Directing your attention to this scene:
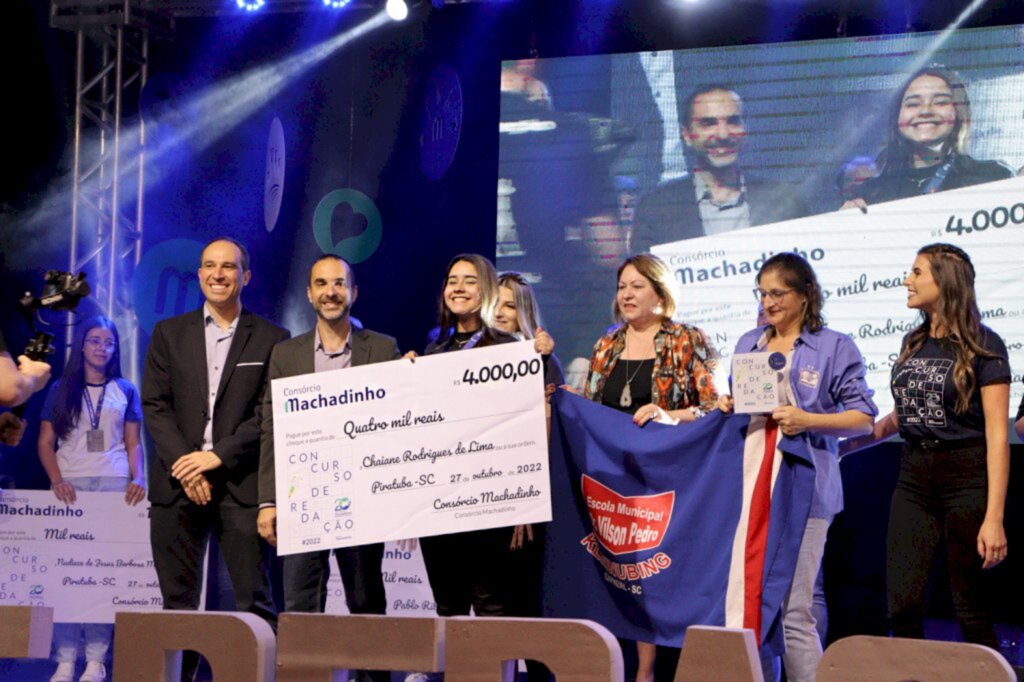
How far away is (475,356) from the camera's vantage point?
13.7ft

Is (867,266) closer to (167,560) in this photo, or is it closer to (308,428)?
(308,428)

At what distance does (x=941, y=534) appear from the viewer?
4125 millimetres

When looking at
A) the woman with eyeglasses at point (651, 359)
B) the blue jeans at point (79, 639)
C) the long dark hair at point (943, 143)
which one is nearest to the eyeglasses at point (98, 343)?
the blue jeans at point (79, 639)

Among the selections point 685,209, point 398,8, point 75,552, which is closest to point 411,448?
point 75,552

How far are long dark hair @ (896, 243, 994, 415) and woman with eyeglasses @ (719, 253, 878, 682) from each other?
1.07ft

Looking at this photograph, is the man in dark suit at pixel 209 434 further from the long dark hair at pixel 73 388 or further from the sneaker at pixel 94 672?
the long dark hair at pixel 73 388

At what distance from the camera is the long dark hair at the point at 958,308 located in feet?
13.6

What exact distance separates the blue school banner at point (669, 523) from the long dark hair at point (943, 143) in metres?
3.08

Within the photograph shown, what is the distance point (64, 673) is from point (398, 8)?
14.6ft

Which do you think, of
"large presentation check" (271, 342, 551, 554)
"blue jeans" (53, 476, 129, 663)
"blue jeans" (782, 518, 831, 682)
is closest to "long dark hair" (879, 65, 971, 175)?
"blue jeans" (782, 518, 831, 682)

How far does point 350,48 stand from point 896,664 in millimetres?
6330

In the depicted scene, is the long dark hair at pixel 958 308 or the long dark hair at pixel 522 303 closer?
the long dark hair at pixel 958 308

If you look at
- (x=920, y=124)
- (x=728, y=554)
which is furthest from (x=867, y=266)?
(x=728, y=554)

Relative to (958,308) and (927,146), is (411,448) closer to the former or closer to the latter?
(958,308)
